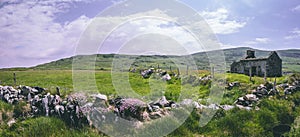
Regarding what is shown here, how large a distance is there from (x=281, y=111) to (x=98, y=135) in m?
7.81

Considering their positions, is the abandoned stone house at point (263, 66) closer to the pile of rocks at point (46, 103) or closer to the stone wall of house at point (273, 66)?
the stone wall of house at point (273, 66)

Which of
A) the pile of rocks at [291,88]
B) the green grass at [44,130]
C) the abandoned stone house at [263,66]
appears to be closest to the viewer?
the green grass at [44,130]

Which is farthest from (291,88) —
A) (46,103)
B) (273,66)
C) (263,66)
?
(273,66)

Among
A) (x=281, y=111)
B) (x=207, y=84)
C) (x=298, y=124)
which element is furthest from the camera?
(x=207, y=84)

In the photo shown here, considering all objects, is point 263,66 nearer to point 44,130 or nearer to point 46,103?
point 46,103

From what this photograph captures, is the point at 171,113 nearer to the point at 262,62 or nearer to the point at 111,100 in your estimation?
the point at 111,100

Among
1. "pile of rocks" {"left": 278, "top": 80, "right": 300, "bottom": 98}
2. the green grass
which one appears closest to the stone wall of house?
"pile of rocks" {"left": 278, "top": 80, "right": 300, "bottom": 98}

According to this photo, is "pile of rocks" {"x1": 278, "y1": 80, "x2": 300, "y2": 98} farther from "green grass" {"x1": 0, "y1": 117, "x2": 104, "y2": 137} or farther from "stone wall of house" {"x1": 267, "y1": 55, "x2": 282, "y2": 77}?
"stone wall of house" {"x1": 267, "y1": 55, "x2": 282, "y2": 77}

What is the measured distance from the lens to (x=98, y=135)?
9.17 meters

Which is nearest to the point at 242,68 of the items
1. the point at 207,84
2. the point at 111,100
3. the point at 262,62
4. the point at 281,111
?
the point at 262,62

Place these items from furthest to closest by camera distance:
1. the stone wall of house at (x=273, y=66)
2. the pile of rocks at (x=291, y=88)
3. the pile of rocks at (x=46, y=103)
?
the stone wall of house at (x=273, y=66), the pile of rocks at (x=291, y=88), the pile of rocks at (x=46, y=103)

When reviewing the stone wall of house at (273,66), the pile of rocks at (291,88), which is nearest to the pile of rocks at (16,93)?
the pile of rocks at (291,88)

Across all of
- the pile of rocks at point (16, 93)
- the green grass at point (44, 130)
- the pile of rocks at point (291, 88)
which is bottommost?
the green grass at point (44, 130)

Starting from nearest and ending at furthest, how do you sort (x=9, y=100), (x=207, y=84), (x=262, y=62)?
(x=9, y=100) → (x=207, y=84) → (x=262, y=62)
